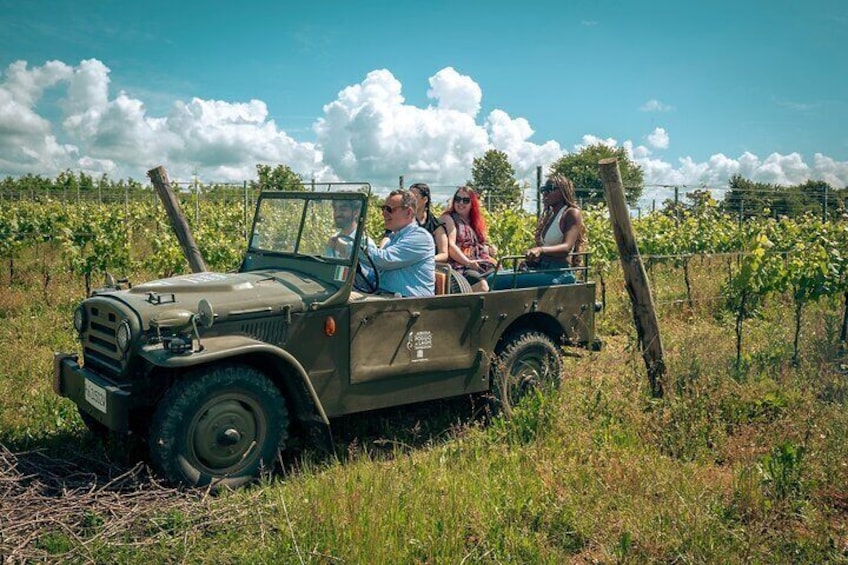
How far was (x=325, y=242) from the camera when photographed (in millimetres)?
5500

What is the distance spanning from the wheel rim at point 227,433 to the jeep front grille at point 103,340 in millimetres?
627

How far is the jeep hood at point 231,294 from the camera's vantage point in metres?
4.80

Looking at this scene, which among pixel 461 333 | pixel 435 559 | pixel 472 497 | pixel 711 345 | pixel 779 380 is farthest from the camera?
pixel 711 345

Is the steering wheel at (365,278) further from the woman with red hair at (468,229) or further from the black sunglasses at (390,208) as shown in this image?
the woman with red hair at (468,229)

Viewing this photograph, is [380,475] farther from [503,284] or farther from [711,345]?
[711,345]

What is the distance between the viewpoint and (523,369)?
638 centimetres

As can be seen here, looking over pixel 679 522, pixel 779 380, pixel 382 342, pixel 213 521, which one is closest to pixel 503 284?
pixel 382 342

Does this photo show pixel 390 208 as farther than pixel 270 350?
Yes

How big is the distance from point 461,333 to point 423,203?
76.0 inches

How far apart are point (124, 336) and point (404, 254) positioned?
2084 mm

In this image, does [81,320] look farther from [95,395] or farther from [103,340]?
[95,395]

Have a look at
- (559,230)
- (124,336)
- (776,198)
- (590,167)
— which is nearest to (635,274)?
(559,230)

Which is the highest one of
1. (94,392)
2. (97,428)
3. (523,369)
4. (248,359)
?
(248,359)

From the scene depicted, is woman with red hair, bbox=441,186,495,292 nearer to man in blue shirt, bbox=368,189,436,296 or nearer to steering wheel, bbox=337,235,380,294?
man in blue shirt, bbox=368,189,436,296
